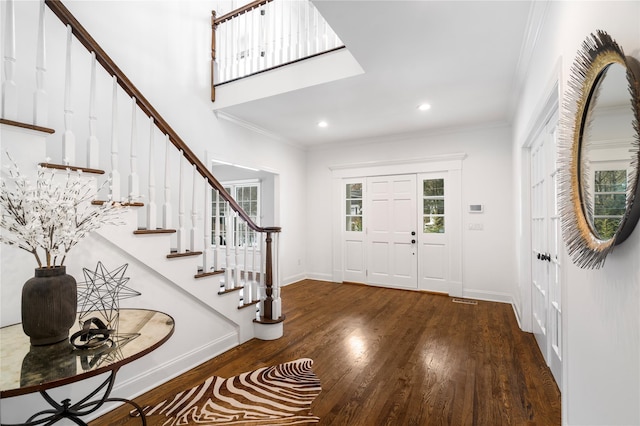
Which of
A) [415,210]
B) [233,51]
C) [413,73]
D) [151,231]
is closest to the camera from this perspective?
[151,231]

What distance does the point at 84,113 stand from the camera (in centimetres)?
281

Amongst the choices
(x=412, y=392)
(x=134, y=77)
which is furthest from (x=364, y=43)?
(x=412, y=392)

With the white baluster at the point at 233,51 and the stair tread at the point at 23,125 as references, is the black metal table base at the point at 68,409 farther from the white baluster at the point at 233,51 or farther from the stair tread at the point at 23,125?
the white baluster at the point at 233,51

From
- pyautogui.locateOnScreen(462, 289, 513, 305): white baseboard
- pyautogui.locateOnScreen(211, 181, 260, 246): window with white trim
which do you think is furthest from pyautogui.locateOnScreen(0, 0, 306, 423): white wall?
pyautogui.locateOnScreen(462, 289, 513, 305): white baseboard

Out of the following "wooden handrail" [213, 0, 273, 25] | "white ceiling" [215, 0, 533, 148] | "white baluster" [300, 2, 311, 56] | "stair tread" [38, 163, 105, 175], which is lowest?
"stair tread" [38, 163, 105, 175]

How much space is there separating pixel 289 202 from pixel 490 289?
3.66m

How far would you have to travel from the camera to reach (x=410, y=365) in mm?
2424

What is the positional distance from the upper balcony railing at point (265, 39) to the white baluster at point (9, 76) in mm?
2296

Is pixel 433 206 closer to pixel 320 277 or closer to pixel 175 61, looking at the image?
pixel 320 277

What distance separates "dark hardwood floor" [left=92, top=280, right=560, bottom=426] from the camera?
185cm

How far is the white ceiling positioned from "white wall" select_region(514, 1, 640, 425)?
0.61 meters

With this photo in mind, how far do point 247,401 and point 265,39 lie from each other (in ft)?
12.9

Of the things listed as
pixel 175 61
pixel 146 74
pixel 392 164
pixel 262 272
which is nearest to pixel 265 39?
pixel 175 61

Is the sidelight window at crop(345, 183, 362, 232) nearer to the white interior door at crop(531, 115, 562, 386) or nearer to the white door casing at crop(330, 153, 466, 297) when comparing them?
the white door casing at crop(330, 153, 466, 297)
